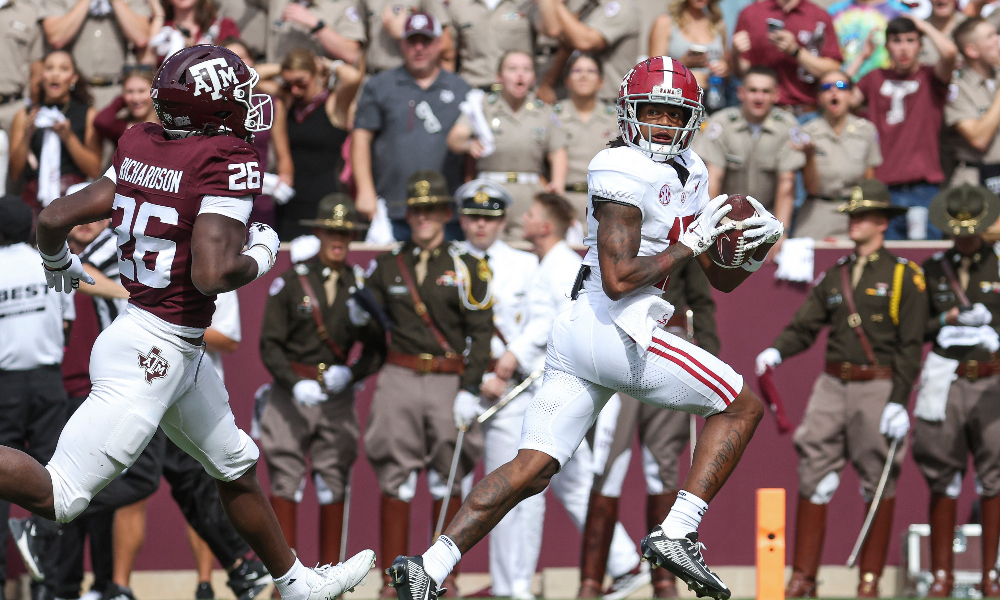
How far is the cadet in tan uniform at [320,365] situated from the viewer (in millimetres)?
7965

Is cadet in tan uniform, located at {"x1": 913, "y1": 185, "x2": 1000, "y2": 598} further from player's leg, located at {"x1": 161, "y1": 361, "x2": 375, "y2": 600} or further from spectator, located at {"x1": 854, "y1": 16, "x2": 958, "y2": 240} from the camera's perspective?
player's leg, located at {"x1": 161, "y1": 361, "x2": 375, "y2": 600}

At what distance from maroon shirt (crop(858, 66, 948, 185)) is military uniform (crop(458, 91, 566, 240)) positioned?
240 centimetres

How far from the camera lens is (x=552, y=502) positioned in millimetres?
8742

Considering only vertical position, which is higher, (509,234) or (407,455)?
(509,234)

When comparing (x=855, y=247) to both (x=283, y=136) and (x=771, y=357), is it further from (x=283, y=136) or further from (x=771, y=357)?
(x=283, y=136)

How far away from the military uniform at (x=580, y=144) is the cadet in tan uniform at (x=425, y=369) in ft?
4.67

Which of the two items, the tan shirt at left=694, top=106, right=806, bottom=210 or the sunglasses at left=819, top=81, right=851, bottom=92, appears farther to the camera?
the sunglasses at left=819, top=81, right=851, bottom=92

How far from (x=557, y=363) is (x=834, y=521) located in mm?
4300

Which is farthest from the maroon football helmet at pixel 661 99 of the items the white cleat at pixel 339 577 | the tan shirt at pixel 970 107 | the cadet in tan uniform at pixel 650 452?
the tan shirt at pixel 970 107

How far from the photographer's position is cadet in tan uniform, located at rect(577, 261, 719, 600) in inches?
309

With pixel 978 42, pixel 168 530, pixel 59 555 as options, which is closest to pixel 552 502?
pixel 168 530

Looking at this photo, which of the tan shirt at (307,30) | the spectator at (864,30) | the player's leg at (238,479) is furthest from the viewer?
the spectator at (864,30)

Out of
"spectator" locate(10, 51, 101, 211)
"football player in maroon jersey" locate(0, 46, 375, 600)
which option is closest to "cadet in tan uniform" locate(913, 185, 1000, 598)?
"football player in maroon jersey" locate(0, 46, 375, 600)

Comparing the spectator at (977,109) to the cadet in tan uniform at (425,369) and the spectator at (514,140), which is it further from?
the cadet in tan uniform at (425,369)
